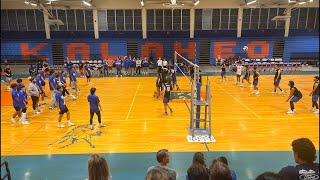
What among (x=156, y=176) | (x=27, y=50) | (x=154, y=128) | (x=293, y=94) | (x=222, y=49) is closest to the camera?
(x=156, y=176)

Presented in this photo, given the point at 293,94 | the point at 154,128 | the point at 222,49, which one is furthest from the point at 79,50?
the point at 293,94

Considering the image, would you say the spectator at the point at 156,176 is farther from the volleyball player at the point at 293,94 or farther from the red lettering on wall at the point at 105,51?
the red lettering on wall at the point at 105,51

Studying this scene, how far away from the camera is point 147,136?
1011 centimetres

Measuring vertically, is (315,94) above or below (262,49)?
below

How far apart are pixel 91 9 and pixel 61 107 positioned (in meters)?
23.4

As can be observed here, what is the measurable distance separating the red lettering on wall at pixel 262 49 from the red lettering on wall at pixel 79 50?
65.5ft

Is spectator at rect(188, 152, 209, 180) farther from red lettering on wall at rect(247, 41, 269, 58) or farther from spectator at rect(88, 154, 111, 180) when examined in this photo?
red lettering on wall at rect(247, 41, 269, 58)

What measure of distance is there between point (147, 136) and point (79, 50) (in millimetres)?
25007

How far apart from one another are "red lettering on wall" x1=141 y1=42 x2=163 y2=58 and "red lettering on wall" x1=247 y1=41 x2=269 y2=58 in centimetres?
1097

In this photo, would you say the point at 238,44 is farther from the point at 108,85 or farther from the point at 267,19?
the point at 108,85

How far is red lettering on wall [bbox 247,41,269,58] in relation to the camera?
32750mm

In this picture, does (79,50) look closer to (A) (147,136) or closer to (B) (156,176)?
(A) (147,136)

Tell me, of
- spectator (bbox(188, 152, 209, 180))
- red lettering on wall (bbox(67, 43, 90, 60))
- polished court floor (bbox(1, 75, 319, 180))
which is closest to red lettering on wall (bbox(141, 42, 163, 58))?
red lettering on wall (bbox(67, 43, 90, 60))

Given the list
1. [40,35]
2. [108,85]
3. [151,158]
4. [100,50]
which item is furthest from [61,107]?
[40,35]
